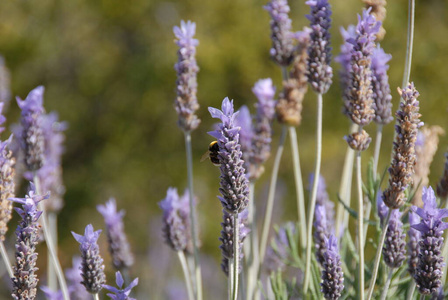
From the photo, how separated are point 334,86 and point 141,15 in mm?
2081

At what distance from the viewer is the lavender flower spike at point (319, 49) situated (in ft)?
5.30

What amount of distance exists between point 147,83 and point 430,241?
15.0 ft

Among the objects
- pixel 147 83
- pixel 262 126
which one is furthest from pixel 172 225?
pixel 147 83

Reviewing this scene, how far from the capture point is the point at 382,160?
197 inches

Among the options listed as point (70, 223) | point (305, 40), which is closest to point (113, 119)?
point (70, 223)

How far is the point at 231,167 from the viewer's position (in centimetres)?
122

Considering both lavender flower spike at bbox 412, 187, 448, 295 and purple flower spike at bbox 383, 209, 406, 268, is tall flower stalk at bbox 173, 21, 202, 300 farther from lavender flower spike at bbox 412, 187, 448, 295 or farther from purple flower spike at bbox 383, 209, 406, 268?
lavender flower spike at bbox 412, 187, 448, 295

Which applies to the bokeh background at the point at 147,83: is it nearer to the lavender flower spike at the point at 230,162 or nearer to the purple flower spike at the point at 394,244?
the purple flower spike at the point at 394,244

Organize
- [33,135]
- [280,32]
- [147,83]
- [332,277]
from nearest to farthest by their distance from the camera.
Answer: [332,277] → [33,135] → [280,32] → [147,83]

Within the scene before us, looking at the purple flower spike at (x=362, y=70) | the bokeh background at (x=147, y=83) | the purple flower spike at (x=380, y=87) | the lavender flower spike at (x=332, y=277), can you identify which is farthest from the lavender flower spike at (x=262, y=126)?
the bokeh background at (x=147, y=83)

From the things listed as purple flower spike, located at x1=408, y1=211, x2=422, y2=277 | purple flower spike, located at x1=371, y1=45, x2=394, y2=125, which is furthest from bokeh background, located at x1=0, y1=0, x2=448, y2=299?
purple flower spike, located at x1=408, y1=211, x2=422, y2=277

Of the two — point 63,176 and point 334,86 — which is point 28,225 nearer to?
point 334,86

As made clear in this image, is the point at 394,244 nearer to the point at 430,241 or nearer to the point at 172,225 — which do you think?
the point at 430,241

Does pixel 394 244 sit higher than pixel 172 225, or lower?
lower
